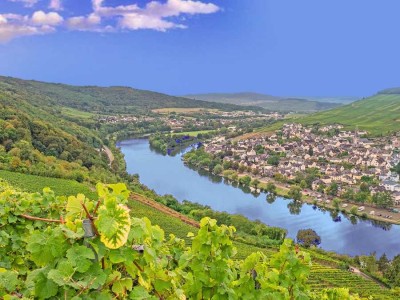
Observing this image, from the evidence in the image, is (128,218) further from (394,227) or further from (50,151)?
(50,151)

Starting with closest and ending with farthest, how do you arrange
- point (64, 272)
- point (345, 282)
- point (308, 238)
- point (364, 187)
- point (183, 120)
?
point (64, 272)
point (345, 282)
point (308, 238)
point (364, 187)
point (183, 120)

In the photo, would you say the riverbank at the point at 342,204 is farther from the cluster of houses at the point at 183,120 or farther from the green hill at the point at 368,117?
the cluster of houses at the point at 183,120

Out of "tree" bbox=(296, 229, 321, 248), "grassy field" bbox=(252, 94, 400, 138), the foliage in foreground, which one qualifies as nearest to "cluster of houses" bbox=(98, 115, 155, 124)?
"grassy field" bbox=(252, 94, 400, 138)

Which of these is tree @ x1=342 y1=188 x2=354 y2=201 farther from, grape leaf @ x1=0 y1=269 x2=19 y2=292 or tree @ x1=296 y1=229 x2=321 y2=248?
grape leaf @ x1=0 y1=269 x2=19 y2=292

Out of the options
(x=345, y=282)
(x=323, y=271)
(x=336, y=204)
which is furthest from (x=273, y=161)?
(x=345, y=282)

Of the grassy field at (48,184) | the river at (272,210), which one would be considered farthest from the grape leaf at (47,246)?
the river at (272,210)

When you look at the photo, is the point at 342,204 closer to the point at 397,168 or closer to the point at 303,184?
the point at 303,184
